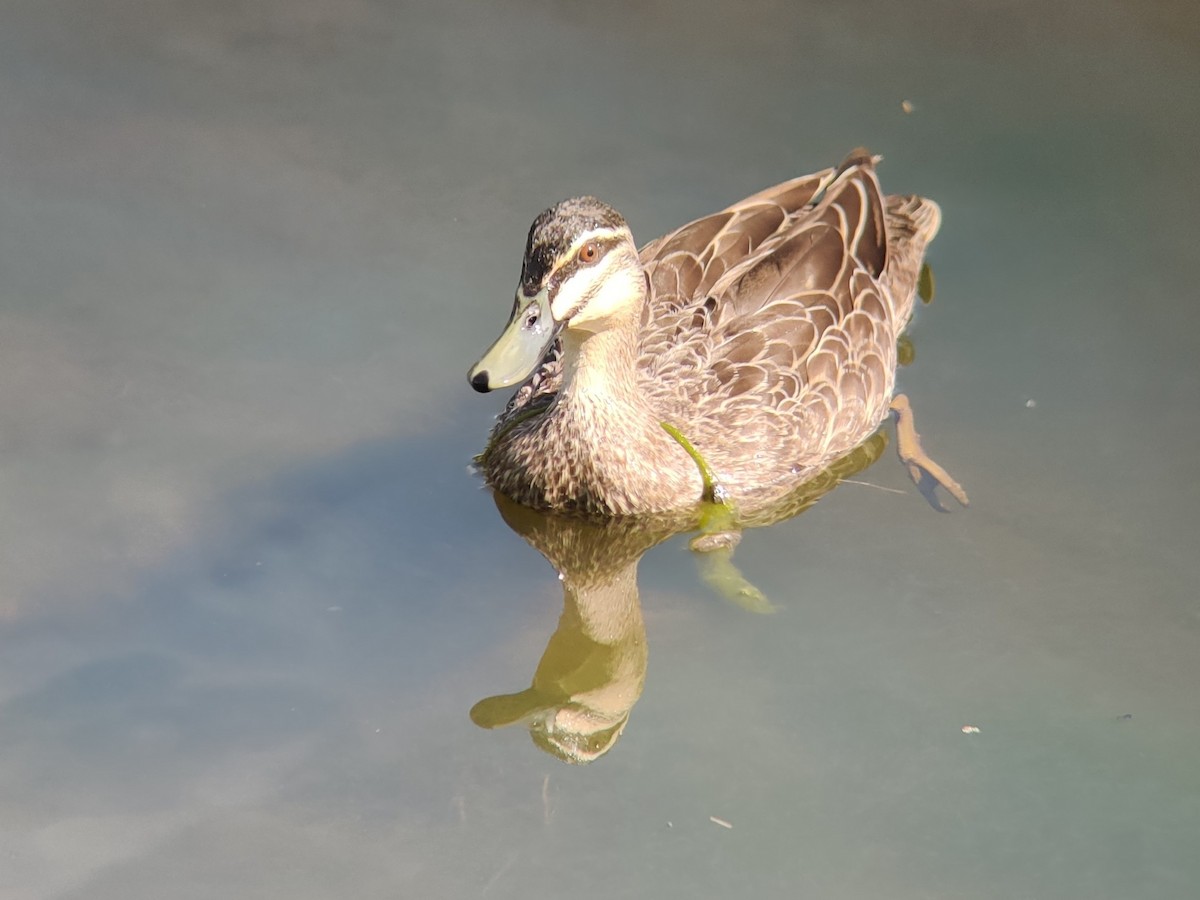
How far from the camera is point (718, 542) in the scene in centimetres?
583

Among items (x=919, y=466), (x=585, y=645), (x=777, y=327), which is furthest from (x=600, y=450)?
(x=919, y=466)

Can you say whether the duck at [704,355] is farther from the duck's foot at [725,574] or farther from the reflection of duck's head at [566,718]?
the reflection of duck's head at [566,718]

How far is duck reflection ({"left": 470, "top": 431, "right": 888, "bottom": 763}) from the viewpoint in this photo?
16.7ft

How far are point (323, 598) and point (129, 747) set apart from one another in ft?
2.74

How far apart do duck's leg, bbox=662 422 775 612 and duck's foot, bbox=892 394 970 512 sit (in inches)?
29.2

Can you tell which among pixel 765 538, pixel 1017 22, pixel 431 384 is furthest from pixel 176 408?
pixel 1017 22

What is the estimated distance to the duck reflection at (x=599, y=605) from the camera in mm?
5086

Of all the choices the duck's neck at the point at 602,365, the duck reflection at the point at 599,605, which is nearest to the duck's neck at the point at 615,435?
the duck's neck at the point at 602,365

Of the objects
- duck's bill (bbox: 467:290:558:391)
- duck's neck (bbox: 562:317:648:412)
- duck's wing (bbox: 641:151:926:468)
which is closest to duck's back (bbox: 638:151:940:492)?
duck's wing (bbox: 641:151:926:468)

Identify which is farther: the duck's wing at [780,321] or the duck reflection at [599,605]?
the duck's wing at [780,321]

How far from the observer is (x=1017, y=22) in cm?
827

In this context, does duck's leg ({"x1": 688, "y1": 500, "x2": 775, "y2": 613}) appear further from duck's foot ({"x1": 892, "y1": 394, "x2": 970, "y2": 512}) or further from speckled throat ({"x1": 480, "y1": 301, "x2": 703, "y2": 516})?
duck's foot ({"x1": 892, "y1": 394, "x2": 970, "y2": 512})

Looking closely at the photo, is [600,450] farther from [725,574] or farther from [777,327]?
[777,327]

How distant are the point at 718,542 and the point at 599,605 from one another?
1.78 feet
